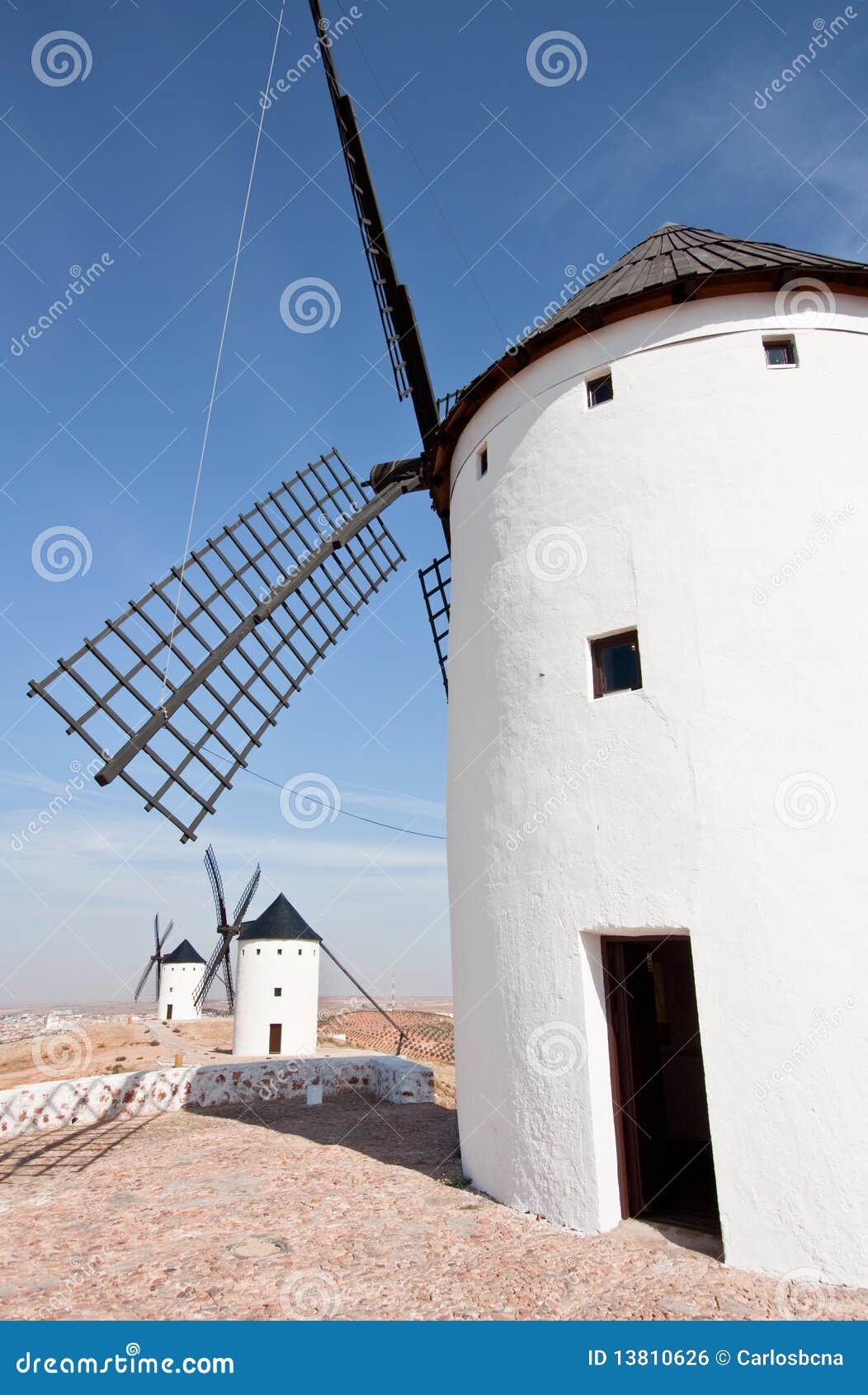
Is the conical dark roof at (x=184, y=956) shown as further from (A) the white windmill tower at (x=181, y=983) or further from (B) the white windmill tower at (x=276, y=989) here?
(B) the white windmill tower at (x=276, y=989)

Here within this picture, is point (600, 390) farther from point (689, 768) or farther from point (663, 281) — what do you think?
point (689, 768)

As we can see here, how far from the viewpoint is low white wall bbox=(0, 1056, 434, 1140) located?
10.6 metres

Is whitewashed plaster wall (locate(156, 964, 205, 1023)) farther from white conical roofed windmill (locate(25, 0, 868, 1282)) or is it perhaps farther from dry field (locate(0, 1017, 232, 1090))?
white conical roofed windmill (locate(25, 0, 868, 1282))

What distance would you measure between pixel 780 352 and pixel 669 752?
4.11 metres

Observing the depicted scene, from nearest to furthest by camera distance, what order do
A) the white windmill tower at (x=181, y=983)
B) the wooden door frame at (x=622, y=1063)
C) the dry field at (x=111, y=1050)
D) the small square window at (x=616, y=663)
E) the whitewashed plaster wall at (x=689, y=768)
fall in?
the whitewashed plaster wall at (x=689, y=768) < the wooden door frame at (x=622, y=1063) < the small square window at (x=616, y=663) < the dry field at (x=111, y=1050) < the white windmill tower at (x=181, y=983)

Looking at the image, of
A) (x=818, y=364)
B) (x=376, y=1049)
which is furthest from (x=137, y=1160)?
(x=376, y=1049)

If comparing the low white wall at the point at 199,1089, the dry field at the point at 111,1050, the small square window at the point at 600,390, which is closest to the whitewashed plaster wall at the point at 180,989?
the dry field at the point at 111,1050

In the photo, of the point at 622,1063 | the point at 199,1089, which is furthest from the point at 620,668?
the point at 199,1089

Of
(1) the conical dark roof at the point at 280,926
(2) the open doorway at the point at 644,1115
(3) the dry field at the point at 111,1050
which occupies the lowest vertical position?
(3) the dry field at the point at 111,1050

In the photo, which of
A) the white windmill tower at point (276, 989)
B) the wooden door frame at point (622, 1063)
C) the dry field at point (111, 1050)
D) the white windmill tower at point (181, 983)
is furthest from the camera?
the white windmill tower at point (181, 983)

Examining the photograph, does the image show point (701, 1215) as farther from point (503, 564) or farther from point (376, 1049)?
point (376, 1049)

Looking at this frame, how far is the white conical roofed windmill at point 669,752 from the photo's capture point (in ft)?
17.2

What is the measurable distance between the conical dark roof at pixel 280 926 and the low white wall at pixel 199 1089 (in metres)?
9.51

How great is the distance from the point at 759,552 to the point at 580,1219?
5.46 m
